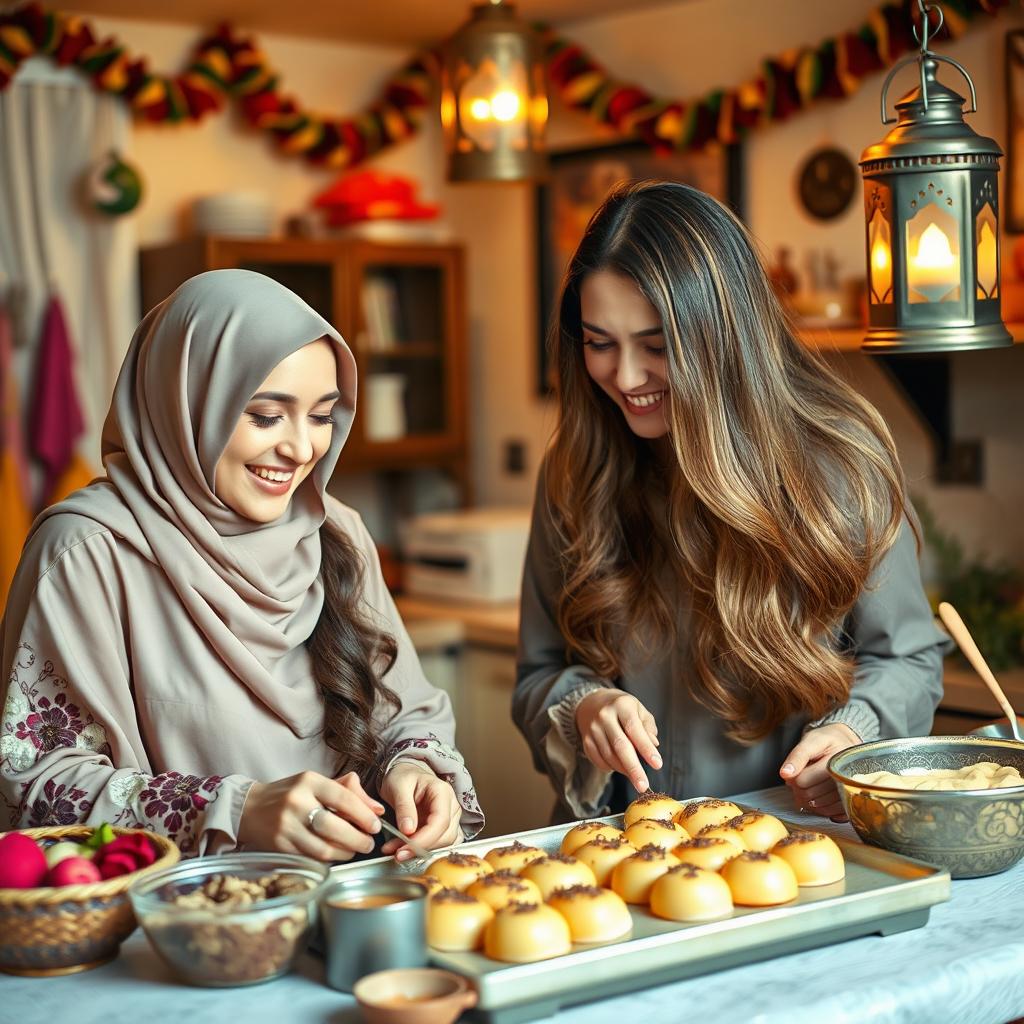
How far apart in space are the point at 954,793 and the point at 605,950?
46 centimetres

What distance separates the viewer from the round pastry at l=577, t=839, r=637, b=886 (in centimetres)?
145

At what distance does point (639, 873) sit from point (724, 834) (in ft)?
0.50

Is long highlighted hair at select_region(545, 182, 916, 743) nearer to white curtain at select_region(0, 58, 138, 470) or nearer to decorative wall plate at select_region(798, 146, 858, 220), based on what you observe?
decorative wall plate at select_region(798, 146, 858, 220)

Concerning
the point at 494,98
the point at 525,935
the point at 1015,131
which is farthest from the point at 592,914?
the point at 1015,131

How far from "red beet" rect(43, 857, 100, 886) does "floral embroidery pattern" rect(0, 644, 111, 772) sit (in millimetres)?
375

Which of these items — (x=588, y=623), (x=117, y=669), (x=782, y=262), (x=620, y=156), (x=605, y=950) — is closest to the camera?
(x=605, y=950)

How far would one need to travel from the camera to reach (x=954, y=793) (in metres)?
1.49

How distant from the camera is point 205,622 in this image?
176 centimetres

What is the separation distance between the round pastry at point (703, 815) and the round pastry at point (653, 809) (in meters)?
0.01

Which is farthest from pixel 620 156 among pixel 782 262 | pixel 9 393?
pixel 9 393

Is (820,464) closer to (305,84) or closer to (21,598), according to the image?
(21,598)

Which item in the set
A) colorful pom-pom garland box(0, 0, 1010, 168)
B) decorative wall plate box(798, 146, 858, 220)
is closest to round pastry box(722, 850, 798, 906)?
colorful pom-pom garland box(0, 0, 1010, 168)

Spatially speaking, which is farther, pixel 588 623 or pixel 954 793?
pixel 588 623

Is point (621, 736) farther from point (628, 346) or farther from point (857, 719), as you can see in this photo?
point (628, 346)
